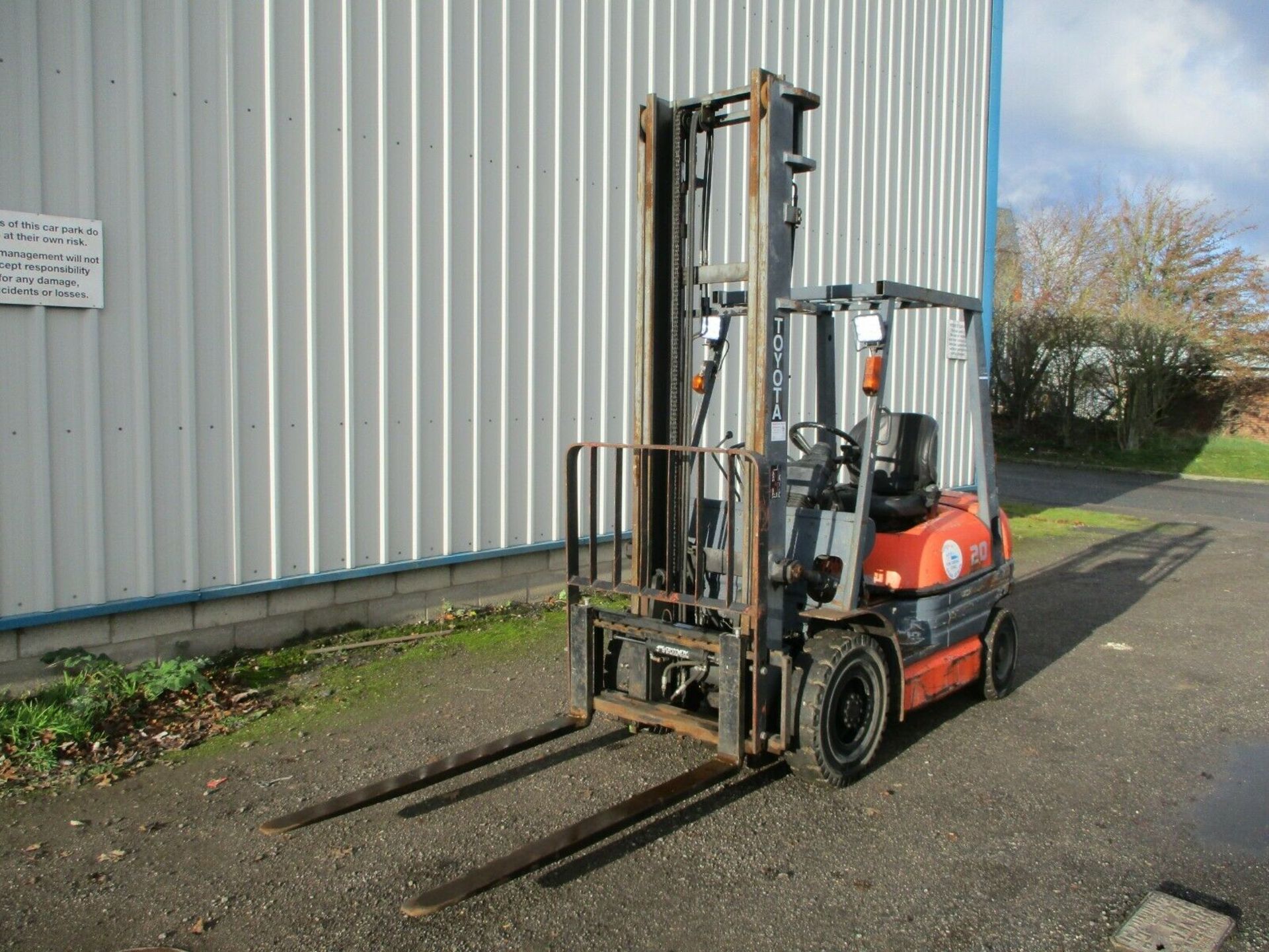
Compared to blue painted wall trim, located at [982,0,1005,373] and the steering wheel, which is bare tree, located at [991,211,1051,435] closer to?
blue painted wall trim, located at [982,0,1005,373]

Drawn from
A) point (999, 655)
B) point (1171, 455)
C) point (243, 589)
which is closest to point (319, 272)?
point (243, 589)

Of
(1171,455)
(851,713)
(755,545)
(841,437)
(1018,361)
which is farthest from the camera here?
(1018,361)

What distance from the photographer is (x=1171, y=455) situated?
2556 centimetres

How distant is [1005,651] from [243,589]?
526 cm

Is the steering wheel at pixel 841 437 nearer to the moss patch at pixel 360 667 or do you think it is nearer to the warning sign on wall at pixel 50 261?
the moss patch at pixel 360 667

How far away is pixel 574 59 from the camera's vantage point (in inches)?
337

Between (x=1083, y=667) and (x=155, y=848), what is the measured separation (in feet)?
20.9

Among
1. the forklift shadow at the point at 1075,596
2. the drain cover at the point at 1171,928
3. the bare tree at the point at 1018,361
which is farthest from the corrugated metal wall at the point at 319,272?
the bare tree at the point at 1018,361

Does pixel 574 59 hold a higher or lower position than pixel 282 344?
higher

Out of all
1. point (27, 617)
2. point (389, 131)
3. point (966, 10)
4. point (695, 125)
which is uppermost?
point (966, 10)

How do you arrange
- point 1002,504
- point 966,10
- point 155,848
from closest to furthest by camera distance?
1. point 155,848
2. point 966,10
3. point 1002,504

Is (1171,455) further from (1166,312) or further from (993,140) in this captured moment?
(993,140)

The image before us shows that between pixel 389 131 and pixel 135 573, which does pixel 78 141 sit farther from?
pixel 135 573

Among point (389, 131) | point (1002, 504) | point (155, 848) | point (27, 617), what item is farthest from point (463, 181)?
point (1002, 504)
